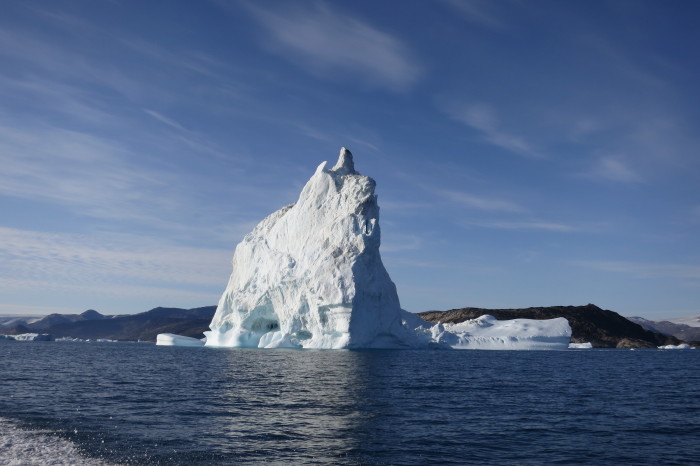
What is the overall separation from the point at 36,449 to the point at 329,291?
4133cm

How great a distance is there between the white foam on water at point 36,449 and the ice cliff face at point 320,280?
3910cm

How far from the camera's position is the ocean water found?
43.4ft

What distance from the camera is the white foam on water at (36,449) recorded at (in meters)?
12.2

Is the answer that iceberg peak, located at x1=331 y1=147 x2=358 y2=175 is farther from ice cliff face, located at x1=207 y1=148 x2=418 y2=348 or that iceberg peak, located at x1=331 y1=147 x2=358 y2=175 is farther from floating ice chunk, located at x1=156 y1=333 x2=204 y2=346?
floating ice chunk, located at x1=156 y1=333 x2=204 y2=346

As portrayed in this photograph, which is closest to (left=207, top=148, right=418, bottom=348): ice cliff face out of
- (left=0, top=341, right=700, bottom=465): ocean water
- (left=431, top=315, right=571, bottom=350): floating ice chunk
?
(left=431, top=315, right=571, bottom=350): floating ice chunk

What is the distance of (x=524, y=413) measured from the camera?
63.3 ft

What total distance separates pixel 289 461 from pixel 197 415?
695 cm

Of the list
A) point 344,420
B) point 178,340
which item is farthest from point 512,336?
point 344,420

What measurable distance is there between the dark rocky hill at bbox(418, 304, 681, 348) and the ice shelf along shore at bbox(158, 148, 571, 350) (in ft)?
184

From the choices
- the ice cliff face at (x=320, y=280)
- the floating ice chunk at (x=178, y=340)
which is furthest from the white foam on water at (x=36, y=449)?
the floating ice chunk at (x=178, y=340)

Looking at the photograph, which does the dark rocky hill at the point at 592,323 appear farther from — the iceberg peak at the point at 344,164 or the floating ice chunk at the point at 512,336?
the iceberg peak at the point at 344,164

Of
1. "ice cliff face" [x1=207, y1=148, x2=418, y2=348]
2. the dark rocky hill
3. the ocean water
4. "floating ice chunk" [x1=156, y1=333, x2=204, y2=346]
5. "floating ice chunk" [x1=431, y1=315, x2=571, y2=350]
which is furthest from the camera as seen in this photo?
the dark rocky hill

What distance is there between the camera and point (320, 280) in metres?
55.7

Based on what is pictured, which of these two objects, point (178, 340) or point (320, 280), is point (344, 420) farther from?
point (178, 340)
